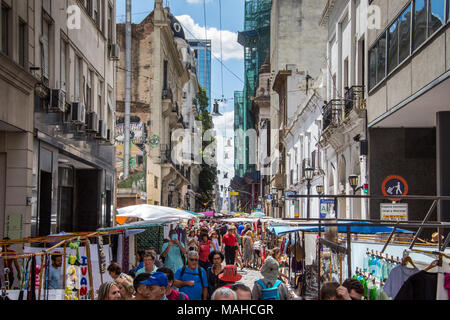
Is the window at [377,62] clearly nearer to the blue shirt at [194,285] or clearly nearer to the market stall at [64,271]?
the blue shirt at [194,285]

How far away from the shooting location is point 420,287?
19.5 ft

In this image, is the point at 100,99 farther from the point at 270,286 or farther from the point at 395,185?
the point at 270,286

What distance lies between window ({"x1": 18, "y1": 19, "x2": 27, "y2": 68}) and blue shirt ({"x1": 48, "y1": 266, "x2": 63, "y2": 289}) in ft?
23.4

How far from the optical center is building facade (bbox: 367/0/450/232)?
45.0 ft

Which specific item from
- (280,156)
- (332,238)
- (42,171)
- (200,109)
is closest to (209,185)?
(200,109)

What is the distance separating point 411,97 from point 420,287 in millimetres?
10203

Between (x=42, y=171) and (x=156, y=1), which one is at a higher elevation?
(x=156, y=1)

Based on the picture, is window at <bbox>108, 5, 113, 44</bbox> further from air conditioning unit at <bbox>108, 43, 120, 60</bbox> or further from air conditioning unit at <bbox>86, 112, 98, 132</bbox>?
air conditioning unit at <bbox>86, 112, 98, 132</bbox>

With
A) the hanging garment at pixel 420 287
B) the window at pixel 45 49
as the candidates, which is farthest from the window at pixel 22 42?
the hanging garment at pixel 420 287

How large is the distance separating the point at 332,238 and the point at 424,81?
6691 mm

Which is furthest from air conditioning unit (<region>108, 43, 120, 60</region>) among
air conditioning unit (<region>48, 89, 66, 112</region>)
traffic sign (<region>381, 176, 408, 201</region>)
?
traffic sign (<region>381, 176, 408, 201</region>)

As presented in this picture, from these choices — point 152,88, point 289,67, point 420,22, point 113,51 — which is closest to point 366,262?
point 420,22
